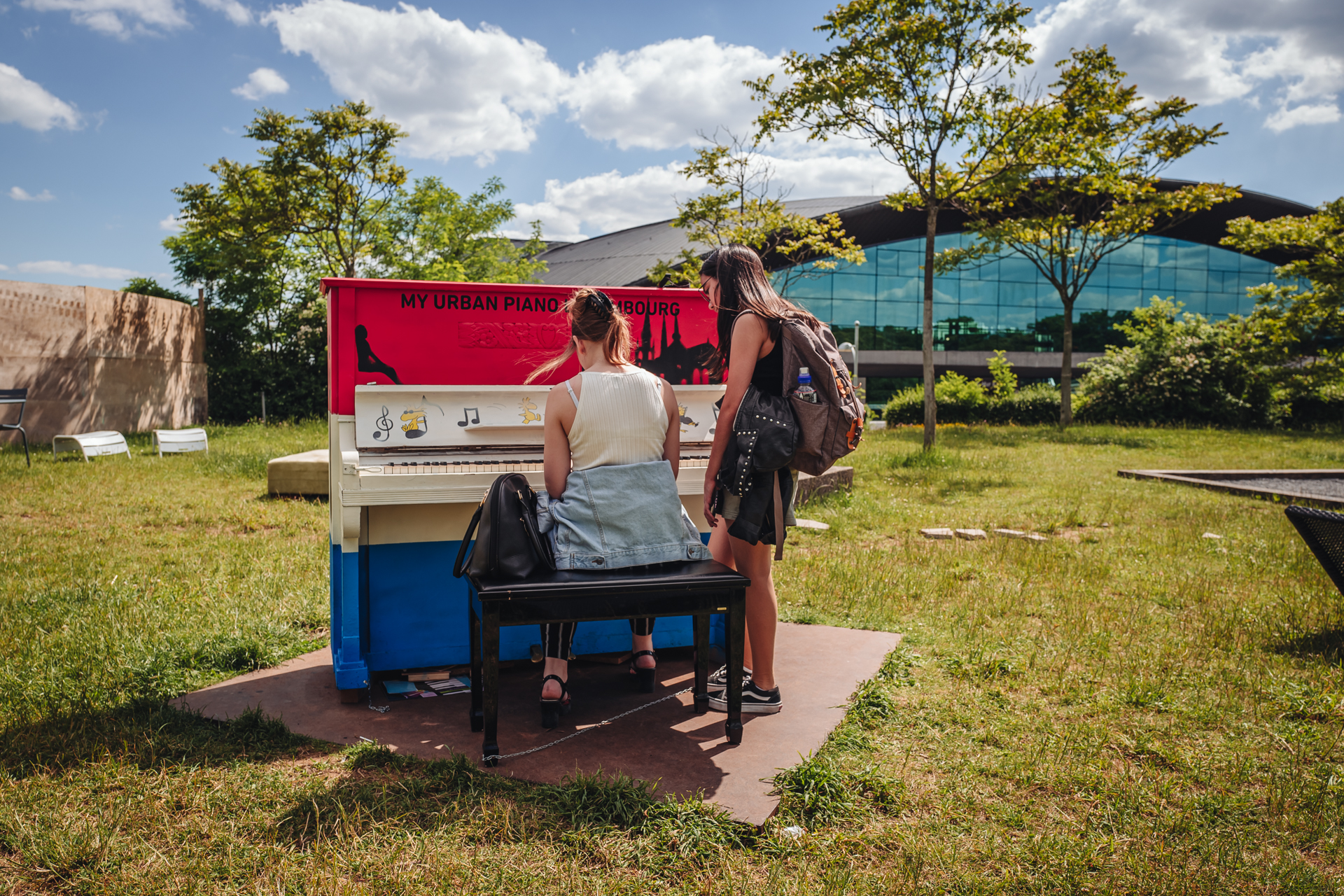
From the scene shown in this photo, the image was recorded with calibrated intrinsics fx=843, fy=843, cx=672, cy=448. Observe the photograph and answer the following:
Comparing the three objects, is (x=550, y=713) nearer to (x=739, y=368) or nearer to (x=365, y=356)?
(x=739, y=368)

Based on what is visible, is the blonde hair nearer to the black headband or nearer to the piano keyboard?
the black headband

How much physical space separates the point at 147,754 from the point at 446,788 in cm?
109

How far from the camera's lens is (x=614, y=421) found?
10.1 ft

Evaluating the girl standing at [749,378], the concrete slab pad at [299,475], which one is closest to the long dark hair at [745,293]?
the girl standing at [749,378]

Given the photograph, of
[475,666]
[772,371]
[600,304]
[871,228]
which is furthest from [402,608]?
[871,228]

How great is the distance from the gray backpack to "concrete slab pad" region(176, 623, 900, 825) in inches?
41.2

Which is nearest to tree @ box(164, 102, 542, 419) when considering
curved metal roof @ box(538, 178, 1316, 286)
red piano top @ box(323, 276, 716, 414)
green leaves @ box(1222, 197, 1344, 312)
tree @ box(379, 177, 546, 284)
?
tree @ box(379, 177, 546, 284)

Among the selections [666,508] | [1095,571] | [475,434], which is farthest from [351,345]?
[1095,571]

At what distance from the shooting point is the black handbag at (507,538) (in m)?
2.80

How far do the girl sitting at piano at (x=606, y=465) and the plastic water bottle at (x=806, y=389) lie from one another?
51cm

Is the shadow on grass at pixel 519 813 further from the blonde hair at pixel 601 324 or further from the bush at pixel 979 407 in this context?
the bush at pixel 979 407

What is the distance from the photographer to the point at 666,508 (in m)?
3.09

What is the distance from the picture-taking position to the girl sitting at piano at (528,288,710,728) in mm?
2986

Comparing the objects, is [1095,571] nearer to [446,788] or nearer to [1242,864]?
[1242,864]
